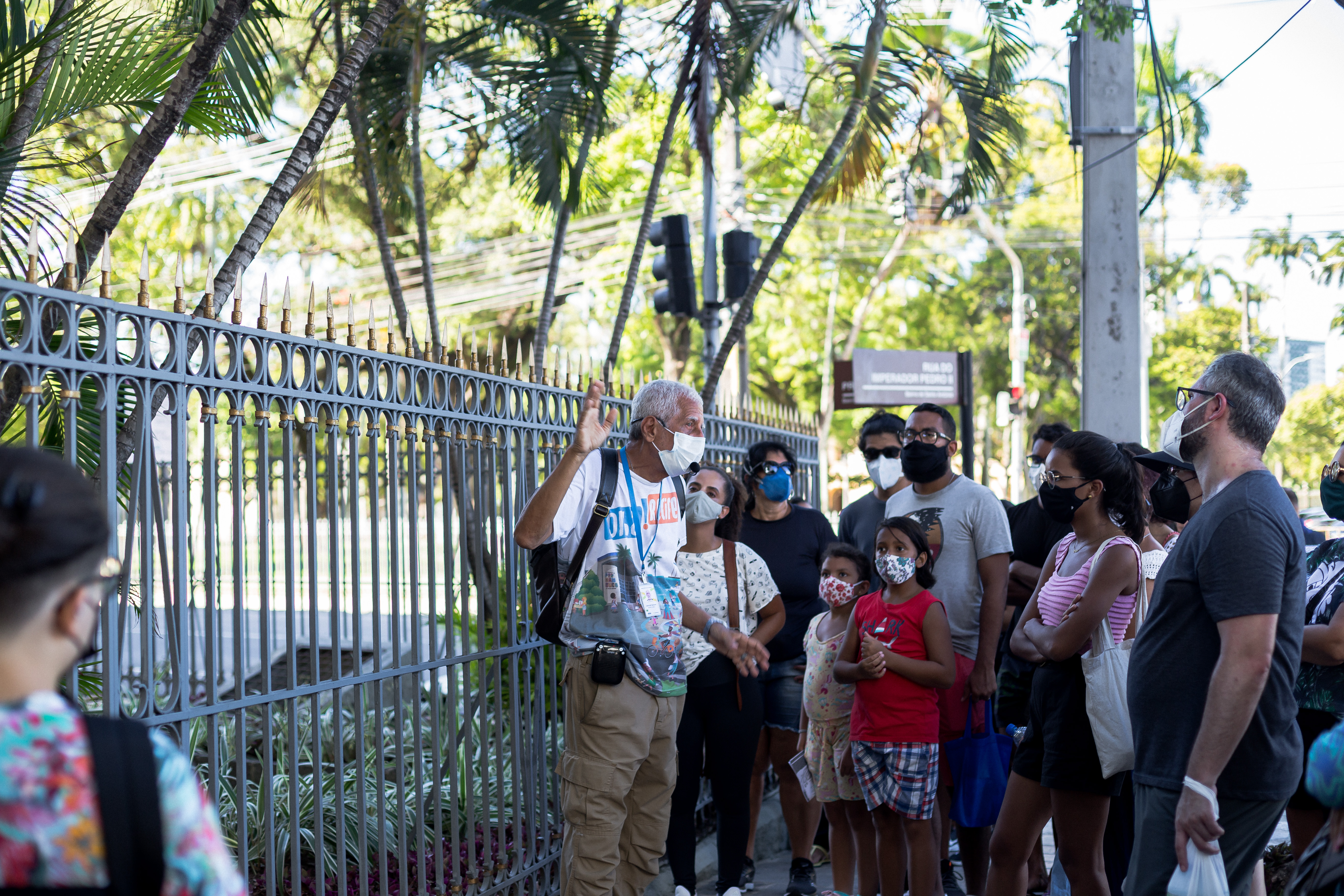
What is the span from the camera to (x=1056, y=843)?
421 centimetres

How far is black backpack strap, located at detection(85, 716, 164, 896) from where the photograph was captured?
1.38 m

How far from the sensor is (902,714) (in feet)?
15.6

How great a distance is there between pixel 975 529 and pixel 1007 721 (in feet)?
3.32

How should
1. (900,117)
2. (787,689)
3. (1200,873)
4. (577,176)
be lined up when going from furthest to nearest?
1. (900,117)
2. (577,176)
3. (787,689)
4. (1200,873)

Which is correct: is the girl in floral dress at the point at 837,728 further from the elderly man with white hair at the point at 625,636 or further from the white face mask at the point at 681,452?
the white face mask at the point at 681,452

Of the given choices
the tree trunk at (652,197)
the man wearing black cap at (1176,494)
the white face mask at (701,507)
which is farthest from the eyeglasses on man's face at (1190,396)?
the tree trunk at (652,197)

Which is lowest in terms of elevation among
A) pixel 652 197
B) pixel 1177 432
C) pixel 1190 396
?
pixel 1177 432

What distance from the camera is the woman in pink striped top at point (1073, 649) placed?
398 cm

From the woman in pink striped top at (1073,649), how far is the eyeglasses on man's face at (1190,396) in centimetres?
81

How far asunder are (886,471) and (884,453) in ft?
0.48

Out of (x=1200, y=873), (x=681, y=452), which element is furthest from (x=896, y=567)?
(x=1200, y=873)

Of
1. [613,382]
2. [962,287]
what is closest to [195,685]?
[613,382]

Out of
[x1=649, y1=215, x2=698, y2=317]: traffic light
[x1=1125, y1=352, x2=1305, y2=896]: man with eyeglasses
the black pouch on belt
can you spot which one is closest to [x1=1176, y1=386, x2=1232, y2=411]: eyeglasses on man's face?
[x1=1125, y1=352, x2=1305, y2=896]: man with eyeglasses

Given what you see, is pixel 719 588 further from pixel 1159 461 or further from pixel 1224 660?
pixel 1224 660
